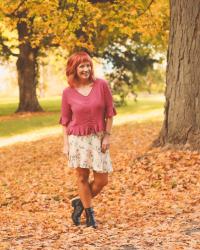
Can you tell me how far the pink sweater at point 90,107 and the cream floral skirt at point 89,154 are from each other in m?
0.08

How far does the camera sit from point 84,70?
21.4 ft

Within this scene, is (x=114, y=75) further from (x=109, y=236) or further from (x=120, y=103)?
(x=109, y=236)

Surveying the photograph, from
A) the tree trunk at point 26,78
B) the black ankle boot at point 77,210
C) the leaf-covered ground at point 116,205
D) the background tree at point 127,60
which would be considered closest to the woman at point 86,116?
the black ankle boot at point 77,210

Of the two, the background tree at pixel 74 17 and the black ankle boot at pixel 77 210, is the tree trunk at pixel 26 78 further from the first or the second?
the black ankle boot at pixel 77 210

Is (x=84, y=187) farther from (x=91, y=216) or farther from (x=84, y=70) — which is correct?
(x=84, y=70)

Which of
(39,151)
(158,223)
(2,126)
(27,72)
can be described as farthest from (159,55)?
(158,223)

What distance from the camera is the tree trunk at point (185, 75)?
35.4ft

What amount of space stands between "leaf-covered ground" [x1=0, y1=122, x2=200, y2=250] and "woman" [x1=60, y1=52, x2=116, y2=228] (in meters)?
0.84

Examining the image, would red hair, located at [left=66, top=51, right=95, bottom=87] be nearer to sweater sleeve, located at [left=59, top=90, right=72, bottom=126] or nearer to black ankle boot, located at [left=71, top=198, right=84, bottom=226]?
sweater sleeve, located at [left=59, top=90, right=72, bottom=126]

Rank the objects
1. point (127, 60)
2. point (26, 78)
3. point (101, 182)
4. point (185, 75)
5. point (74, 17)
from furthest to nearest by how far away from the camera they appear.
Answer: point (127, 60), point (26, 78), point (74, 17), point (185, 75), point (101, 182)

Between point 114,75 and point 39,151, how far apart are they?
1712 cm

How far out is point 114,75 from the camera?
110ft

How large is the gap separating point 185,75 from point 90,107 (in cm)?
473

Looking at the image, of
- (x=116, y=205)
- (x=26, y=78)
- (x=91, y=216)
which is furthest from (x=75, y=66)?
(x=26, y=78)
